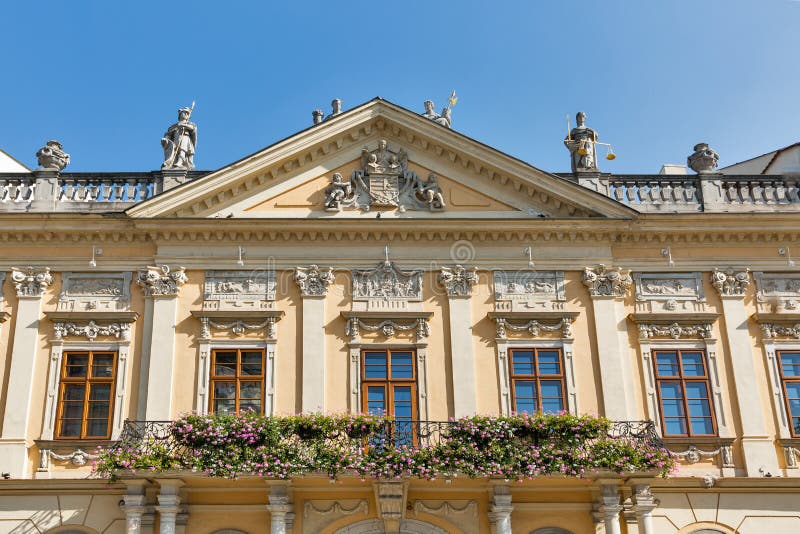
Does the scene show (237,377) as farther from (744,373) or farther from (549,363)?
(744,373)

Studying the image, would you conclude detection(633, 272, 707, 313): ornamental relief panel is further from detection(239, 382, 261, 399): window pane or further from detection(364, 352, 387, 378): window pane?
detection(239, 382, 261, 399): window pane

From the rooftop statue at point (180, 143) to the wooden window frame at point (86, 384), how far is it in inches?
171

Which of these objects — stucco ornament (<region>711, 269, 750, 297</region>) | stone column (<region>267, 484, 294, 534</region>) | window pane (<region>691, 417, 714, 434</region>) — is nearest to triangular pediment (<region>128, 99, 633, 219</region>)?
stucco ornament (<region>711, 269, 750, 297</region>)

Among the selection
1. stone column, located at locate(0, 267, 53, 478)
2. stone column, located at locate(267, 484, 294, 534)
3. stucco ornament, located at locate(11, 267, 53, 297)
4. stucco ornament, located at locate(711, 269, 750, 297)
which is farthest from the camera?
stucco ornament, located at locate(711, 269, 750, 297)

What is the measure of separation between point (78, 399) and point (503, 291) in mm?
8799

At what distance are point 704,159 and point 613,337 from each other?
4.87m

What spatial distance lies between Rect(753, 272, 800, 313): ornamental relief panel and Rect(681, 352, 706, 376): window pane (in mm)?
1727

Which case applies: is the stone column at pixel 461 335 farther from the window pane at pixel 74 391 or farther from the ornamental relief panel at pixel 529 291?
the window pane at pixel 74 391

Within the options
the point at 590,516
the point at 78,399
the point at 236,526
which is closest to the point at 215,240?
the point at 78,399

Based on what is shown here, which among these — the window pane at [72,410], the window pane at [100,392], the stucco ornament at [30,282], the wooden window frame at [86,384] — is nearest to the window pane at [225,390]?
the wooden window frame at [86,384]

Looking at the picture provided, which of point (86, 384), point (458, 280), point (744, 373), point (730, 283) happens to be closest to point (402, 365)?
point (458, 280)

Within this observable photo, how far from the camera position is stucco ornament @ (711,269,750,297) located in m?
19.2

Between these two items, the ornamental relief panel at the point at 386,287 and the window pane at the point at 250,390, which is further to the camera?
the ornamental relief panel at the point at 386,287

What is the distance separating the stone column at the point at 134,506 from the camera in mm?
16406
